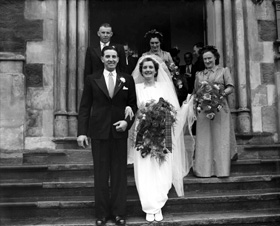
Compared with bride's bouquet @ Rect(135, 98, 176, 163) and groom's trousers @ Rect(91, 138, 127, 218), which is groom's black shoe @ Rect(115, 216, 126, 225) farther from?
bride's bouquet @ Rect(135, 98, 176, 163)

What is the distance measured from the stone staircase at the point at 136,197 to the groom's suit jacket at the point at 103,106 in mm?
896

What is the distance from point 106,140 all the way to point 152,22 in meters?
5.88

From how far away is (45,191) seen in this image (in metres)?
4.61

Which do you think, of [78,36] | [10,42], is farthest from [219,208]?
[10,42]

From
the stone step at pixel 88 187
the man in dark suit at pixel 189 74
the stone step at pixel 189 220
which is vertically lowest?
the stone step at pixel 189 220

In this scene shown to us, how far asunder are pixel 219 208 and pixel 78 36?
3.67 metres

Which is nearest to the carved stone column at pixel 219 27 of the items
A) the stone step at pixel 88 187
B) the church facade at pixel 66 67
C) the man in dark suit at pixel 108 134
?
the church facade at pixel 66 67

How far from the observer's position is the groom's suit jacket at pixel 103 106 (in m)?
4.03

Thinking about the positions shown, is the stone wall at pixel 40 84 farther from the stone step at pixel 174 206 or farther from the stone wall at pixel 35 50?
the stone step at pixel 174 206

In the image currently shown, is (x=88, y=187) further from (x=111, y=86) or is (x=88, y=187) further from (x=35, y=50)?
(x=35, y=50)

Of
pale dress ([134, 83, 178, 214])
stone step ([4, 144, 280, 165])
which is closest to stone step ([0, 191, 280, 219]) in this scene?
pale dress ([134, 83, 178, 214])

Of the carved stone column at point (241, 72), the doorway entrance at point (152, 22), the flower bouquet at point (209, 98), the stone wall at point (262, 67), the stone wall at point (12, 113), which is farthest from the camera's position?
the doorway entrance at point (152, 22)

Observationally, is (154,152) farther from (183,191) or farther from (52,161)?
(52,161)

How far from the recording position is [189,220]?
407 cm
